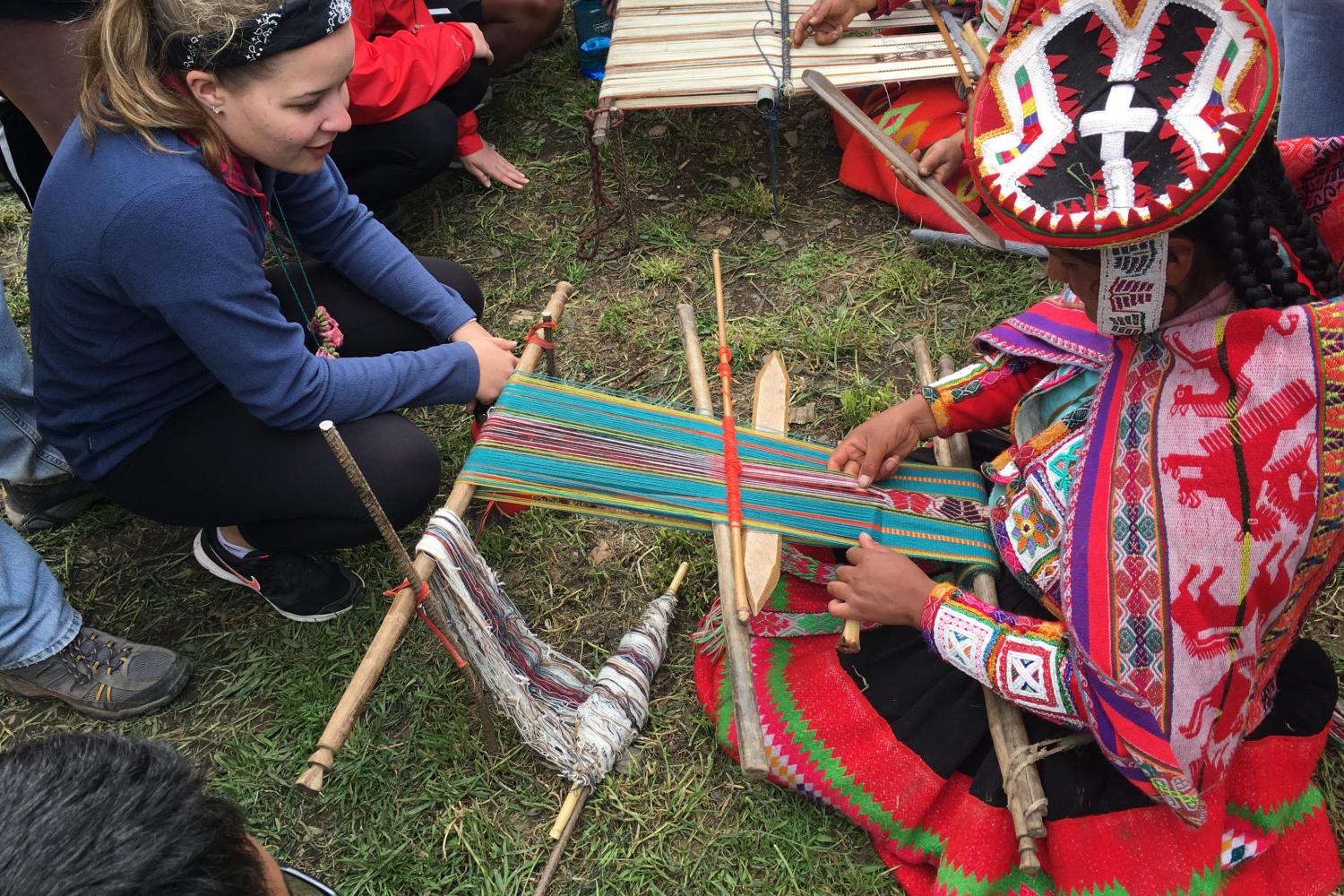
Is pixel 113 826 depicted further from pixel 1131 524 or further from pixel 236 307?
pixel 1131 524

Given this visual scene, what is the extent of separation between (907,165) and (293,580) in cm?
195

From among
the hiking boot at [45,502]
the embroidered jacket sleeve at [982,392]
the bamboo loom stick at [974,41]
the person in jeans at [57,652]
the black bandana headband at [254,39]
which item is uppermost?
the black bandana headband at [254,39]

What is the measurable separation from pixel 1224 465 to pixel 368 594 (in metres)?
2.20

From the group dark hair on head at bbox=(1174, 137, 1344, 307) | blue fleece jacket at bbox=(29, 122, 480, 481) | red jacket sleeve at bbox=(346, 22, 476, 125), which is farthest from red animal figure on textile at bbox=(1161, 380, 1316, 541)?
red jacket sleeve at bbox=(346, 22, 476, 125)

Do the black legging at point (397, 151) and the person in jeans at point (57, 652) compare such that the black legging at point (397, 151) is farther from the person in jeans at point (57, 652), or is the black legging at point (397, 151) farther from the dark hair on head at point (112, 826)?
the dark hair on head at point (112, 826)

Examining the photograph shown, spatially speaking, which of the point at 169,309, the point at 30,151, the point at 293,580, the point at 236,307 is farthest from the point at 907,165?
the point at 30,151

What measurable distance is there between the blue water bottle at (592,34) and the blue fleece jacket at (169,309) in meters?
2.21

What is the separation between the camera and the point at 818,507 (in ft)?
7.27

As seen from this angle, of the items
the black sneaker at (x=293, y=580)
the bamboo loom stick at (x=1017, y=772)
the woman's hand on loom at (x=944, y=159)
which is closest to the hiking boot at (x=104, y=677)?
the black sneaker at (x=293, y=580)

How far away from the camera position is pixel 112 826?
44.0 inches

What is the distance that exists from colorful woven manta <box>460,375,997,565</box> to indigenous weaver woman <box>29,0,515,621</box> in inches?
14.3

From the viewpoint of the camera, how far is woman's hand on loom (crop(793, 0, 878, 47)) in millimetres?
3695

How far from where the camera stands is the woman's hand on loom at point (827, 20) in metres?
3.70

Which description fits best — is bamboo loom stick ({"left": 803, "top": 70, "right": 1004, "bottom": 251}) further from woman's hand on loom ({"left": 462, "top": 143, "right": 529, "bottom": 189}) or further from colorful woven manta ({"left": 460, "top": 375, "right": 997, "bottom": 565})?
woman's hand on loom ({"left": 462, "top": 143, "right": 529, "bottom": 189})
